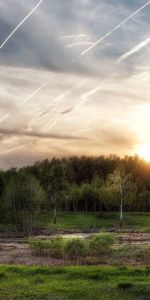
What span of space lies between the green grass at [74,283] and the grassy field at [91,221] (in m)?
87.5

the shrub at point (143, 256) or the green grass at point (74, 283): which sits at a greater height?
the shrub at point (143, 256)

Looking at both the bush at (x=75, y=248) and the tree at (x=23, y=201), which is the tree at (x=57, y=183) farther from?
the bush at (x=75, y=248)

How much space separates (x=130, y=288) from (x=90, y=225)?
353ft

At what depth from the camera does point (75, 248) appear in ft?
171

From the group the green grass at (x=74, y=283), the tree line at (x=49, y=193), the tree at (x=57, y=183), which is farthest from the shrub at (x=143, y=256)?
the tree at (x=57, y=183)

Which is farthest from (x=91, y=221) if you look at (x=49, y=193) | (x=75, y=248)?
(x=75, y=248)

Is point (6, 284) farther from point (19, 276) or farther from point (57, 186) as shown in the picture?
point (57, 186)

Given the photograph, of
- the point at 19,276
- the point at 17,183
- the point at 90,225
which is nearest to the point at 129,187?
the point at 90,225

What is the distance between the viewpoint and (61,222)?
5428 inches

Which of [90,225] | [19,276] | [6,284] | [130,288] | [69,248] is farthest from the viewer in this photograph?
[90,225]

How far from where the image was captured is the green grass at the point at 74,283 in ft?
91.3

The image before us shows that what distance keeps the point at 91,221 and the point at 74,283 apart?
114 metres

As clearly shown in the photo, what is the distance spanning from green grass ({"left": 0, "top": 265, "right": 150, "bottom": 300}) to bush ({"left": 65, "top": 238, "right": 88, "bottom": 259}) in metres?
13.4

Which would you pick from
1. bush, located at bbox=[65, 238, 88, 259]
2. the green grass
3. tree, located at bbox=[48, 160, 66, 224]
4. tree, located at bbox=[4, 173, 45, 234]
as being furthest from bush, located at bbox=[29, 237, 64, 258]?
tree, located at bbox=[48, 160, 66, 224]
